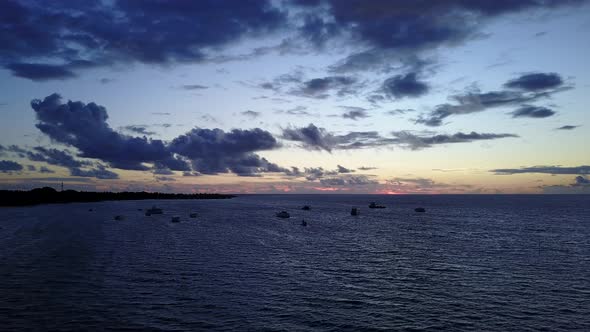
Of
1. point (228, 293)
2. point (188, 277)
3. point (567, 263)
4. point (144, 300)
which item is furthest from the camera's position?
point (567, 263)

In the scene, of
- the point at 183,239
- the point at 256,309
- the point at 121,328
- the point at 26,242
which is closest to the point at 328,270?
the point at 256,309

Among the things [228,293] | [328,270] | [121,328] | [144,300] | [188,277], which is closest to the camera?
[121,328]

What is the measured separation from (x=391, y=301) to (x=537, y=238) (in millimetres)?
69065

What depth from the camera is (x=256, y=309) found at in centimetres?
3591

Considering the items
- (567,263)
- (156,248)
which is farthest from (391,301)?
(156,248)

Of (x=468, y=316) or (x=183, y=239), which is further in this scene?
(x=183, y=239)

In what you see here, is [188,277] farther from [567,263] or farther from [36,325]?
[567,263]

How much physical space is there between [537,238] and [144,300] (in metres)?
86.9

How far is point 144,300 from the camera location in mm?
37781

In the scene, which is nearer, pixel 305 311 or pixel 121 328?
pixel 121 328

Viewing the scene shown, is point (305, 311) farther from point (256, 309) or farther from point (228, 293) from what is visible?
point (228, 293)

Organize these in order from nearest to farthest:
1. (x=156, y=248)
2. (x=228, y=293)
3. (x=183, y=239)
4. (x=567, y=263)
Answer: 1. (x=228, y=293)
2. (x=567, y=263)
3. (x=156, y=248)
4. (x=183, y=239)

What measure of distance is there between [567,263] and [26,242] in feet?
303

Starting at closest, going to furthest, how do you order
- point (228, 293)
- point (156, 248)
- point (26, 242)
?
point (228, 293) → point (156, 248) → point (26, 242)
